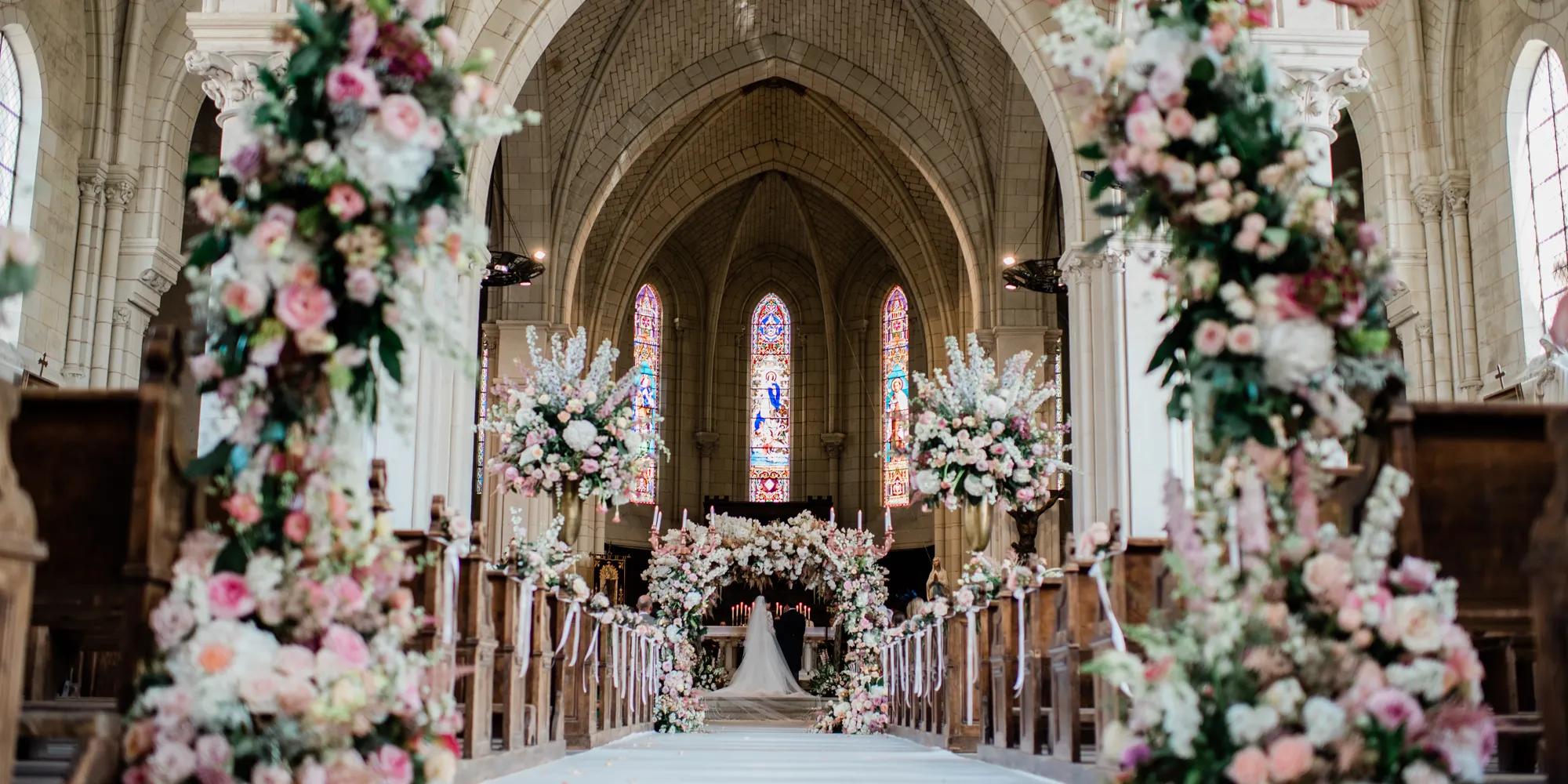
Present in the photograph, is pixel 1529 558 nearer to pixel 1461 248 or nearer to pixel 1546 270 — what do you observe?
pixel 1546 270

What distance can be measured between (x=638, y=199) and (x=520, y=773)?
15882 mm

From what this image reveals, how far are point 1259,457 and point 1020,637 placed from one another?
4172 millimetres

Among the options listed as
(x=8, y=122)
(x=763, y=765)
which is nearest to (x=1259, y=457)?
(x=763, y=765)

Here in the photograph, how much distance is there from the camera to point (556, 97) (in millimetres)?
18688

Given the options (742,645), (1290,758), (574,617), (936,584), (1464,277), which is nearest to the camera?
(1290,758)

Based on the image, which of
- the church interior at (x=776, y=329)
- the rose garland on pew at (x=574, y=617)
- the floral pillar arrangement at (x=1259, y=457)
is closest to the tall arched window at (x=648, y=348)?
the church interior at (x=776, y=329)

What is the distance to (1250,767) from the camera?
329cm

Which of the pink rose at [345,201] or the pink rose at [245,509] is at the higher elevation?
the pink rose at [345,201]

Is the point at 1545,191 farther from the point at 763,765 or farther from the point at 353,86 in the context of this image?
the point at 353,86

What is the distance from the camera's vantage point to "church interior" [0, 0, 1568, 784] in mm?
3895

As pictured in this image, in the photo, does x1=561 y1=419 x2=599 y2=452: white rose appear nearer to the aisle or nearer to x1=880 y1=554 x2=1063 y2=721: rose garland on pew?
the aisle

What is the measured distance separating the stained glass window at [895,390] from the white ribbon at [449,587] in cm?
1828

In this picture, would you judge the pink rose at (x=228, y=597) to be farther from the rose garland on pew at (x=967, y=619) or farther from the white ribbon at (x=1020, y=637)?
the white ribbon at (x=1020, y=637)

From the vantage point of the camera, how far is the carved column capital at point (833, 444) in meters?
25.5
